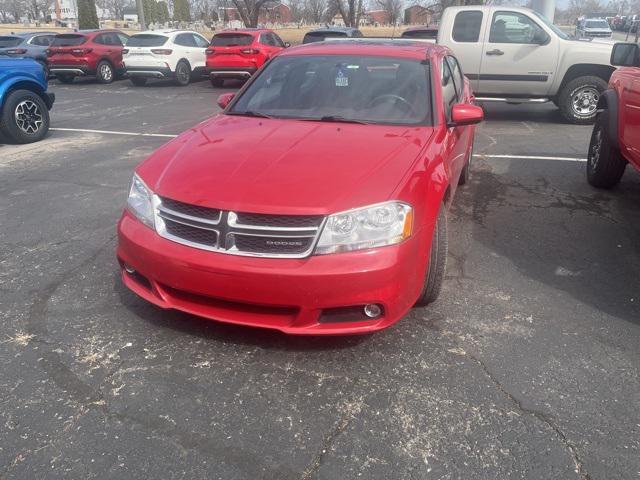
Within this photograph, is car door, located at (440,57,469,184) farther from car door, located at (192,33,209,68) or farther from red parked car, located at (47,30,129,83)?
red parked car, located at (47,30,129,83)

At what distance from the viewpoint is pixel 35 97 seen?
8531mm

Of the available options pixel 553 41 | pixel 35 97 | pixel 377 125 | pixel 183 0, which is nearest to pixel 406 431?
pixel 377 125

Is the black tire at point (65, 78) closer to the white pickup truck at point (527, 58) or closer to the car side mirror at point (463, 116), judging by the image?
the white pickup truck at point (527, 58)

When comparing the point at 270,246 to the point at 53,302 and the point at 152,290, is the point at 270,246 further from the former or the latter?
the point at 53,302

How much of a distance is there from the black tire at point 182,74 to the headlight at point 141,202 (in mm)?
14124

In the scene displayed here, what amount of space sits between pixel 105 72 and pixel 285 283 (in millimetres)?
17276

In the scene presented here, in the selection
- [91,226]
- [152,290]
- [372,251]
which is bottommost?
[91,226]

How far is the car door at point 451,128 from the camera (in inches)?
151

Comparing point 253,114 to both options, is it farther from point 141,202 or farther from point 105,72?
point 105,72

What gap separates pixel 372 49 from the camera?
4395mm

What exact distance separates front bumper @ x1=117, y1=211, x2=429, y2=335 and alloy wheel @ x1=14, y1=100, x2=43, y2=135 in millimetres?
6800

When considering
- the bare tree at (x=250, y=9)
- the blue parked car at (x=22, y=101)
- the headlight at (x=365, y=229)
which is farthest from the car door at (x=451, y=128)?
the bare tree at (x=250, y=9)

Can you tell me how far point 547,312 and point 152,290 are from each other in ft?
8.05

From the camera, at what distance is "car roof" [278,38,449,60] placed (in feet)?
14.2
